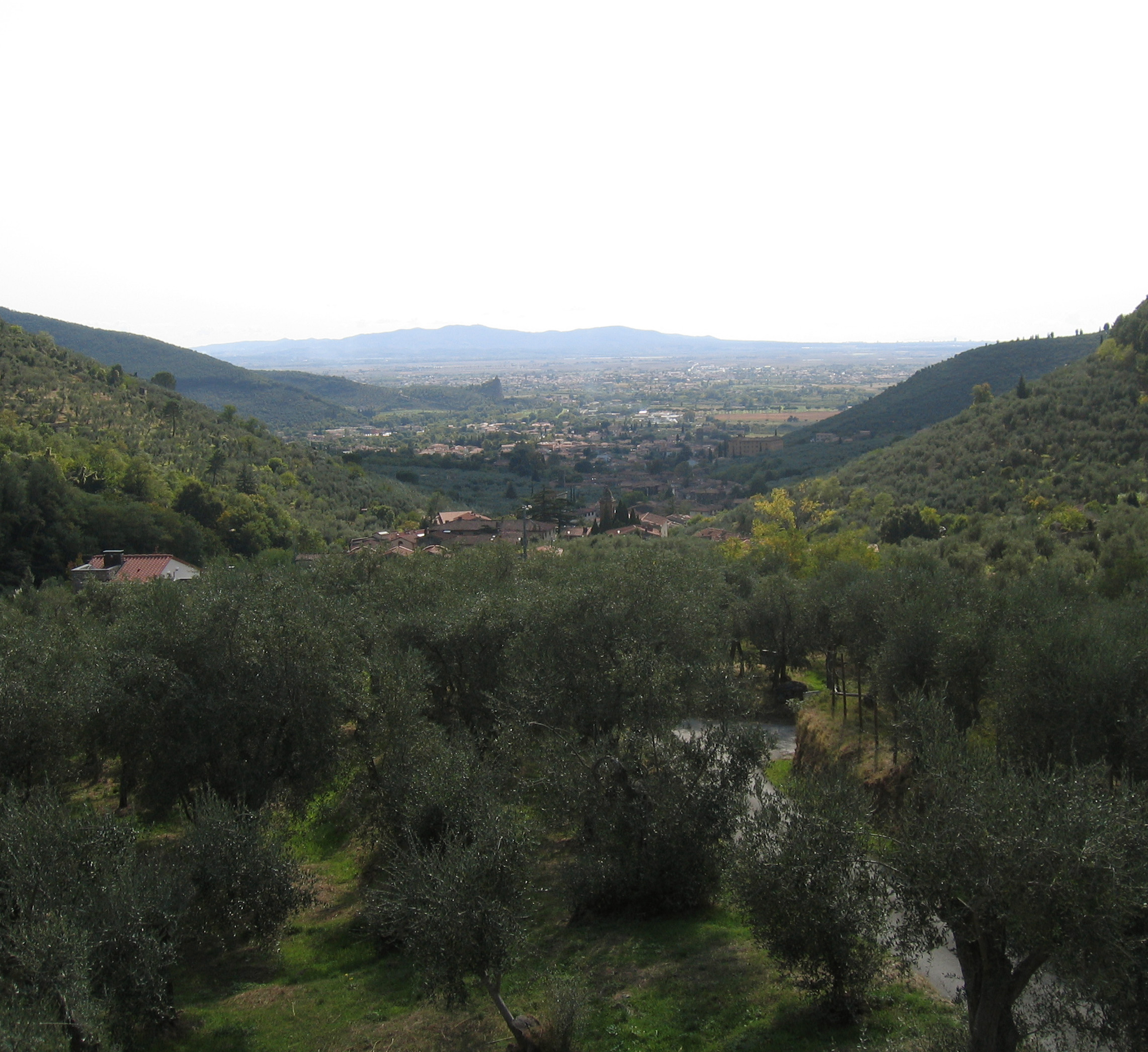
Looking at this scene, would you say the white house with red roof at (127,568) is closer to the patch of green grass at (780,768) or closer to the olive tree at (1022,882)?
the patch of green grass at (780,768)

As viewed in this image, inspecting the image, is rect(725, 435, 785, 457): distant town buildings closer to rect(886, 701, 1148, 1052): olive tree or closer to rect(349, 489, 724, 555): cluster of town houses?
rect(349, 489, 724, 555): cluster of town houses

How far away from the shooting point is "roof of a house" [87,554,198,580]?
42.1m

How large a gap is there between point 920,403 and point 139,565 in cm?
10388

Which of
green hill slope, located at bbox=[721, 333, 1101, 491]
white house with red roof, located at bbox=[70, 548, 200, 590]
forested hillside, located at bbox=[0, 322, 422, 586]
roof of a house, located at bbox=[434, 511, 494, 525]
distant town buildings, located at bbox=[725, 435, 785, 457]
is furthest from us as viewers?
distant town buildings, located at bbox=[725, 435, 785, 457]

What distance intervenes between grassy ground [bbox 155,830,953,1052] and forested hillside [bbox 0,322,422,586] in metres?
23.8

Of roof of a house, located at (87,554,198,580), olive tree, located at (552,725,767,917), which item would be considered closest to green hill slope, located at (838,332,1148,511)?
olive tree, located at (552,725,767,917)

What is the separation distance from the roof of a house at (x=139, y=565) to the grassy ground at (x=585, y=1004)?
3345cm

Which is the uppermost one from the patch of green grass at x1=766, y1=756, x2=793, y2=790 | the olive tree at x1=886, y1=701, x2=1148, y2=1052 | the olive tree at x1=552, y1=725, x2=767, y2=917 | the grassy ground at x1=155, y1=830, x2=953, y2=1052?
the olive tree at x1=886, y1=701, x2=1148, y2=1052

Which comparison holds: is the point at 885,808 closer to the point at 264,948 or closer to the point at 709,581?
the point at 709,581

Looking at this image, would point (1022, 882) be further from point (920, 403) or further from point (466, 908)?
point (920, 403)

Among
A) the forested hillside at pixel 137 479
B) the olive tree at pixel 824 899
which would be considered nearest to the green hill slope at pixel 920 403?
the forested hillside at pixel 137 479

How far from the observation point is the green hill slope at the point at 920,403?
10131 centimetres

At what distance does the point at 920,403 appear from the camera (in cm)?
11288

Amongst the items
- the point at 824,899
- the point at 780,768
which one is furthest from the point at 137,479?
the point at 824,899
